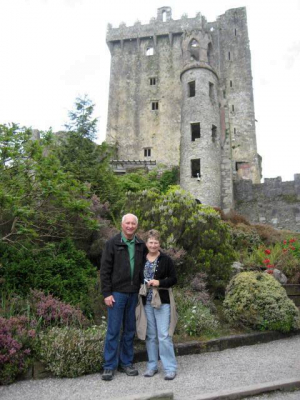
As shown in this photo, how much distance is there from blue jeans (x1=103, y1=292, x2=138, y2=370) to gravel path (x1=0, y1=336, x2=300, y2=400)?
0.23 metres

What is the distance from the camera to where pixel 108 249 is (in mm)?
5215

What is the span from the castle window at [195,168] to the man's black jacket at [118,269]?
21064 mm

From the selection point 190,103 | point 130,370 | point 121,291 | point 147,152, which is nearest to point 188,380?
point 130,370

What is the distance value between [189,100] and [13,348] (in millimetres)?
23668

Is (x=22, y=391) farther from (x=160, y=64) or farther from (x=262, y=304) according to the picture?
(x=160, y=64)

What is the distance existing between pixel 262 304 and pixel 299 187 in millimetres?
20107

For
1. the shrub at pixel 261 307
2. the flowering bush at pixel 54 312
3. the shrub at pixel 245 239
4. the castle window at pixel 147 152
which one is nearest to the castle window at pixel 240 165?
the castle window at pixel 147 152

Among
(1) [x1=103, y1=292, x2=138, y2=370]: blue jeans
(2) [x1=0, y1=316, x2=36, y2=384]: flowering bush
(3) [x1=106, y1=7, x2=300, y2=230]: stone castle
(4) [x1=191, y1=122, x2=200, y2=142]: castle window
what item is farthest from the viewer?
(4) [x1=191, y1=122, x2=200, y2=142]: castle window

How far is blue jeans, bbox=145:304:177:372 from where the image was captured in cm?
508

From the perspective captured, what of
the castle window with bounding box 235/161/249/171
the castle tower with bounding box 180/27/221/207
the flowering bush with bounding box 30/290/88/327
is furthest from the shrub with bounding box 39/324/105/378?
the castle window with bounding box 235/161/249/171

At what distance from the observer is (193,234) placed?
8797mm

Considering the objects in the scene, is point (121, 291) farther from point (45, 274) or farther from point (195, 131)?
point (195, 131)

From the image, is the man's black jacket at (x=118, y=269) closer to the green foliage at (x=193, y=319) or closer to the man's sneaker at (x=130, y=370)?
the man's sneaker at (x=130, y=370)

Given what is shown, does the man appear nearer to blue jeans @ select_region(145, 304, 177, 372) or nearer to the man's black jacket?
the man's black jacket
